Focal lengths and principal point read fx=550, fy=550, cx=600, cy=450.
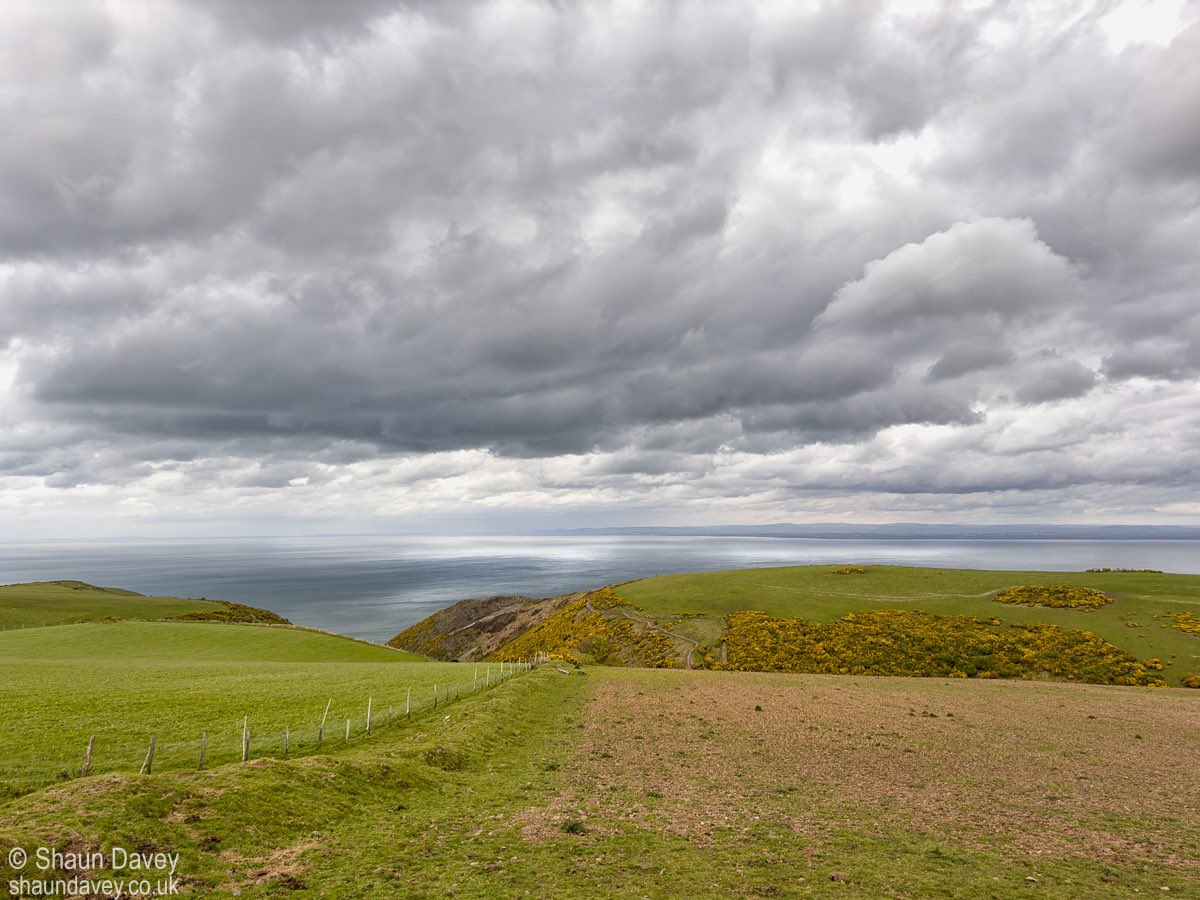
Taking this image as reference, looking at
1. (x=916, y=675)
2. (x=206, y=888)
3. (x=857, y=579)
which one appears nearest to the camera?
(x=206, y=888)

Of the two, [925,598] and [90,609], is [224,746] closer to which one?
[925,598]

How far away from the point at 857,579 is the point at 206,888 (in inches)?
3985

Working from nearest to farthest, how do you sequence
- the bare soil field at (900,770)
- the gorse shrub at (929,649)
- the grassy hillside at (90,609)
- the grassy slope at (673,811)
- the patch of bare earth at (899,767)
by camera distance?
1. the grassy slope at (673,811)
2. the bare soil field at (900,770)
3. the patch of bare earth at (899,767)
4. the gorse shrub at (929,649)
5. the grassy hillside at (90,609)

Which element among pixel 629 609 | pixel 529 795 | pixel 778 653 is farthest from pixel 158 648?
pixel 778 653

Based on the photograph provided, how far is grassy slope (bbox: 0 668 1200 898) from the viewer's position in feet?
46.3

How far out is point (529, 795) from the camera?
20922mm

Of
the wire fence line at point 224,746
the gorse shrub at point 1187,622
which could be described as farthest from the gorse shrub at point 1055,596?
the wire fence line at point 224,746

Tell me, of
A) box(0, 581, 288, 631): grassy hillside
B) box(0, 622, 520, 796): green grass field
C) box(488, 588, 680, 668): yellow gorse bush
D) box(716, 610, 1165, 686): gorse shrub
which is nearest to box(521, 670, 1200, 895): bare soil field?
box(0, 622, 520, 796): green grass field

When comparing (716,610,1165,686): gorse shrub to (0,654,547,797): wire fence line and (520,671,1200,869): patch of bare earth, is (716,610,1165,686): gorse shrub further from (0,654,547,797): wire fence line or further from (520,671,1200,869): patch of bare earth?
(0,654,547,797): wire fence line

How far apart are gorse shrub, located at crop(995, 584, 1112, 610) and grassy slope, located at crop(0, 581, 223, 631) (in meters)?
137

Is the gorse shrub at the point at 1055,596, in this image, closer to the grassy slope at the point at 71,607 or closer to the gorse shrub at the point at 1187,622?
the gorse shrub at the point at 1187,622

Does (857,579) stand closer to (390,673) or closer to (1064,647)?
(1064,647)

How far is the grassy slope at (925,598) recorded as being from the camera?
6456 centimetres

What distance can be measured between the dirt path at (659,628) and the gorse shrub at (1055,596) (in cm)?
4786
